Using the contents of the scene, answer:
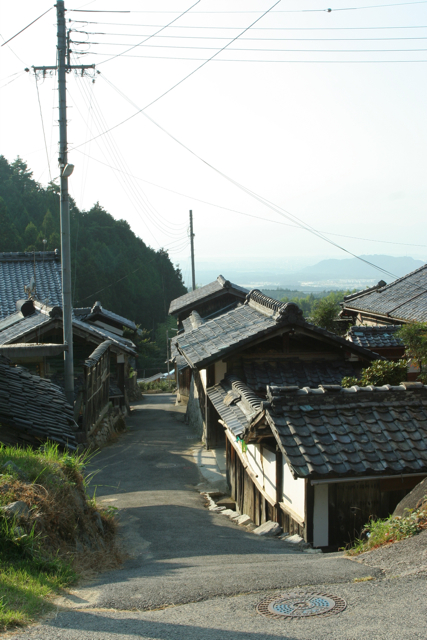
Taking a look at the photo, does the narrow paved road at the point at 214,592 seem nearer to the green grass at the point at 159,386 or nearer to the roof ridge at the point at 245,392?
the roof ridge at the point at 245,392

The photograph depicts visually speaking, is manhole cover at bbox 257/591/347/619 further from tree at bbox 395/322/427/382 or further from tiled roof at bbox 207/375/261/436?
tree at bbox 395/322/427/382

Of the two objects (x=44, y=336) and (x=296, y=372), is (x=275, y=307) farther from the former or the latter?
(x=44, y=336)

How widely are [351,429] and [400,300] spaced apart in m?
16.9

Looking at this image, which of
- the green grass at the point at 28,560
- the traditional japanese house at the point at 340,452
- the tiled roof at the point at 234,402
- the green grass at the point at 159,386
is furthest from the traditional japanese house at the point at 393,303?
the green grass at the point at 159,386

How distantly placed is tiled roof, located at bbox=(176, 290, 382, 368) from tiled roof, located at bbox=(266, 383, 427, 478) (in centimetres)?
533

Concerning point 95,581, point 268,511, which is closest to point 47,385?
point 268,511

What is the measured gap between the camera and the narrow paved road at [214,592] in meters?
4.21

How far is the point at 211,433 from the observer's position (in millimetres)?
18062

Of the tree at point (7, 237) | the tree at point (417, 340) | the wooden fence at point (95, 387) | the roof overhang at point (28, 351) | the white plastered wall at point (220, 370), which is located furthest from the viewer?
the tree at point (7, 237)

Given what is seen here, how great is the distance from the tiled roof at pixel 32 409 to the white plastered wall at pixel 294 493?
3.63m

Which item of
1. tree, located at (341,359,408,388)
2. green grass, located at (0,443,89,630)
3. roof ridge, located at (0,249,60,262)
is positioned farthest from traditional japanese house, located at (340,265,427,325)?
green grass, located at (0,443,89,630)

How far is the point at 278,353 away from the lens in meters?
14.8

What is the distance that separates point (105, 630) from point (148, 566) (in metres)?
2.43

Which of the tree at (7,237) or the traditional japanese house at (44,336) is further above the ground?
the tree at (7,237)
